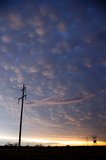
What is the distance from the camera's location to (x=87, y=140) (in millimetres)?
114812
